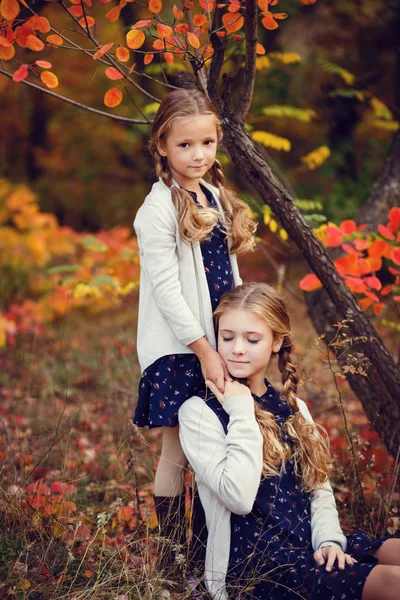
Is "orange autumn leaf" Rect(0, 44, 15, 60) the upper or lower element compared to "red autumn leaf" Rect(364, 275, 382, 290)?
upper

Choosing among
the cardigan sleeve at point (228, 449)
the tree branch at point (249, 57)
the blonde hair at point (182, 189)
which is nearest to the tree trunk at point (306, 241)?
the tree branch at point (249, 57)

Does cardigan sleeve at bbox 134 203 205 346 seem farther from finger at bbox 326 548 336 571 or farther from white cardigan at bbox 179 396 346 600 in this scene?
finger at bbox 326 548 336 571

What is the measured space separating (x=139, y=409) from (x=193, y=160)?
3.44 ft

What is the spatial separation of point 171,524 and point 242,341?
85cm

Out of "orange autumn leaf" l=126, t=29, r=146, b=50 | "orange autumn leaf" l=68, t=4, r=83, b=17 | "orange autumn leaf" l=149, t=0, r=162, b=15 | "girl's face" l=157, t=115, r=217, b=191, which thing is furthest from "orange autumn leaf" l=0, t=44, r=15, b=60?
"girl's face" l=157, t=115, r=217, b=191

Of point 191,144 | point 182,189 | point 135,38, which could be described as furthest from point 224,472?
point 135,38

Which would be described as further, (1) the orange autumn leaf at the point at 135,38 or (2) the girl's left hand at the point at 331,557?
(1) the orange autumn leaf at the point at 135,38

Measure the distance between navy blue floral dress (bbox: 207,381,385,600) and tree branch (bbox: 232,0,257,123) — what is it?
1.36 m

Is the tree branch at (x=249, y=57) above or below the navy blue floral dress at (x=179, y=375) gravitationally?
above

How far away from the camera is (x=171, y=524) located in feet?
9.12

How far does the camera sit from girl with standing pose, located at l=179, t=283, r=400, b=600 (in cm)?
237

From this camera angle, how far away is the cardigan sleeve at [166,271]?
8.57ft

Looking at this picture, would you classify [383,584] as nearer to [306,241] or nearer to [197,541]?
[197,541]

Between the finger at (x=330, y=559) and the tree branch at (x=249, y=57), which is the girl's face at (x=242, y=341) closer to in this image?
the finger at (x=330, y=559)
